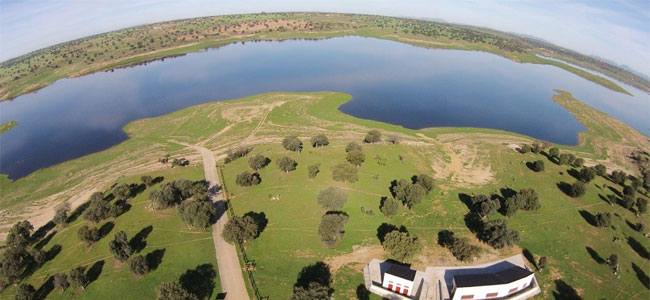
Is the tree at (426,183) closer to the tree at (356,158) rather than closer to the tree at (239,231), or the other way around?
the tree at (356,158)

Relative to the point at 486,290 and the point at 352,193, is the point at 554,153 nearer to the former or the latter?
the point at 486,290

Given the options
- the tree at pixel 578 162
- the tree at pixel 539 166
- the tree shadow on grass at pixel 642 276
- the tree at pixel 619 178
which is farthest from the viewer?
the tree at pixel 578 162

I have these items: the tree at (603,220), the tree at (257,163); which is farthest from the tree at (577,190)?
the tree at (257,163)

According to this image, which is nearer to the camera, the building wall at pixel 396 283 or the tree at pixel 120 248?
the building wall at pixel 396 283

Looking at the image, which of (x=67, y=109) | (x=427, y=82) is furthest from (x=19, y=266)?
(x=427, y=82)

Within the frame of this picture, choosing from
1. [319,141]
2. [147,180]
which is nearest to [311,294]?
[319,141]

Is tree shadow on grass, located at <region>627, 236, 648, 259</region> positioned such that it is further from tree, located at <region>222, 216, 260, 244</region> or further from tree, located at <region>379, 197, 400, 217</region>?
tree, located at <region>222, 216, 260, 244</region>
